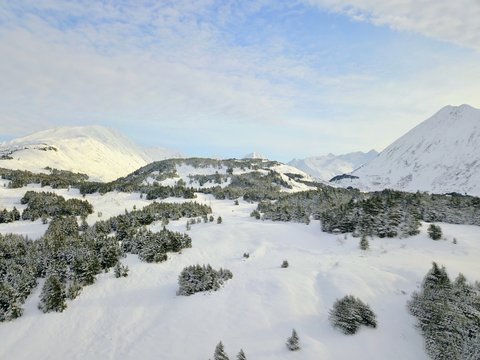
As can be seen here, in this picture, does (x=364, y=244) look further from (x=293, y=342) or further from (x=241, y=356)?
(x=241, y=356)

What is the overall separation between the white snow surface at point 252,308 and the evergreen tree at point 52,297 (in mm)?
660

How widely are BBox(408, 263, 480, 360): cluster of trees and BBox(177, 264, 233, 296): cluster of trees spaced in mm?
15255

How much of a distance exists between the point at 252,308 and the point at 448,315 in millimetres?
12958

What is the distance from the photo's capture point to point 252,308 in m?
27.0

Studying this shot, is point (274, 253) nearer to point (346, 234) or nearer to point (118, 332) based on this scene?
point (346, 234)

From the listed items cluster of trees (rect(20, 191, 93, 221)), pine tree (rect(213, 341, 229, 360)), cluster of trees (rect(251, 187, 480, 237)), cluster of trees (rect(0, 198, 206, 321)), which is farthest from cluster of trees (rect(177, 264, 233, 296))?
cluster of trees (rect(20, 191, 93, 221))

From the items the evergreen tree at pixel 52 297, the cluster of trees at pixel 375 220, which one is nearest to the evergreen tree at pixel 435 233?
the cluster of trees at pixel 375 220

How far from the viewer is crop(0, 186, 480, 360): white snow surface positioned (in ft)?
74.5

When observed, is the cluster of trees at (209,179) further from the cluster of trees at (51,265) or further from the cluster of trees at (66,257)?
the cluster of trees at (51,265)

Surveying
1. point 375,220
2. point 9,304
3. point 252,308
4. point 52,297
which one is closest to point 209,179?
point 375,220

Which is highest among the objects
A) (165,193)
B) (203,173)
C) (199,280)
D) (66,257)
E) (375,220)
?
(203,173)

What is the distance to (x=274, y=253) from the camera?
4041 cm

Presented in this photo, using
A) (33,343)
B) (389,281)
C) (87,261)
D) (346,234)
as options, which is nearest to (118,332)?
(33,343)

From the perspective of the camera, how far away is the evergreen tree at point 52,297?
29.0 m
